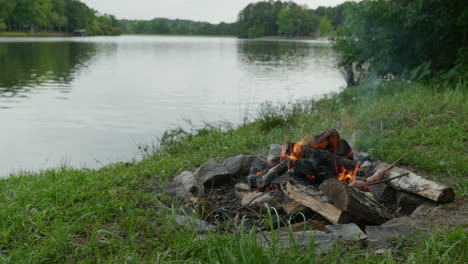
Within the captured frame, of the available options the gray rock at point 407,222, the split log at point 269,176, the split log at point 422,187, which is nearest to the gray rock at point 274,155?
the split log at point 269,176

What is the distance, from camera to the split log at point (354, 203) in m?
3.35

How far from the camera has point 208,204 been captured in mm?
4066

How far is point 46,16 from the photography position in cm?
8162

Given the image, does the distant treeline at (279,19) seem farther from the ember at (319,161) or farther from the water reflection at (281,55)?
the ember at (319,161)

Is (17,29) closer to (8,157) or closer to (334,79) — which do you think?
(334,79)

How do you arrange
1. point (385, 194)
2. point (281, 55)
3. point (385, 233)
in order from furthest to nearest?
point (281, 55), point (385, 194), point (385, 233)

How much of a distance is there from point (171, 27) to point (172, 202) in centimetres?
15005

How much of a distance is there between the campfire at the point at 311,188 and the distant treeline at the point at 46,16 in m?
75.5

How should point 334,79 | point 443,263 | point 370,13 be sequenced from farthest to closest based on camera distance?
point 334,79
point 370,13
point 443,263

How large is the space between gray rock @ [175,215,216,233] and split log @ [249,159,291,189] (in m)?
1.01

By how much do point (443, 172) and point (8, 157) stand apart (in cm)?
760

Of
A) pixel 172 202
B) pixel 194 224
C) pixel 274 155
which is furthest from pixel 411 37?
pixel 194 224

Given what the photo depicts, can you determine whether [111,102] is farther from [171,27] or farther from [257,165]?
[171,27]

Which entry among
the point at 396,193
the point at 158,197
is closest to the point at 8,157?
the point at 158,197
